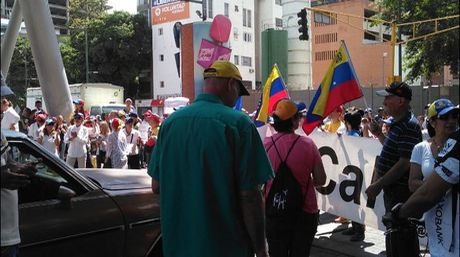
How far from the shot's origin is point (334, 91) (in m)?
6.55

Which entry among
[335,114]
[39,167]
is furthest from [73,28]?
[39,167]

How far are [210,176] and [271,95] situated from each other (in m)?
5.40

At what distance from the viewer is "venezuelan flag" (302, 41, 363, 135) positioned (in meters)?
6.46

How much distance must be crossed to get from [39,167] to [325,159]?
3876 millimetres

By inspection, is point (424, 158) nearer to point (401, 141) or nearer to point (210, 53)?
point (401, 141)

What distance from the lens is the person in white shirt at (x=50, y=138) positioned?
37.2 ft

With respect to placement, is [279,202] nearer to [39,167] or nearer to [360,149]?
[39,167]

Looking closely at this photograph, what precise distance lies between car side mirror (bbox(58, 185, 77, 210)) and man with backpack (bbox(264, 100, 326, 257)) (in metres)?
1.44

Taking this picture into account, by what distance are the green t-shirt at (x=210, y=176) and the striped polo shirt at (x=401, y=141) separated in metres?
1.76

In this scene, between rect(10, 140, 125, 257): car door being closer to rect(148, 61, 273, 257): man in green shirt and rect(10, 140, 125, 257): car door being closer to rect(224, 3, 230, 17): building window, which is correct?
rect(148, 61, 273, 257): man in green shirt

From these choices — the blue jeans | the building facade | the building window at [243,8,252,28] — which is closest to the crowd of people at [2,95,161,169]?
the blue jeans

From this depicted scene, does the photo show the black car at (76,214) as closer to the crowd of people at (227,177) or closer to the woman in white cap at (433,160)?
the crowd of people at (227,177)

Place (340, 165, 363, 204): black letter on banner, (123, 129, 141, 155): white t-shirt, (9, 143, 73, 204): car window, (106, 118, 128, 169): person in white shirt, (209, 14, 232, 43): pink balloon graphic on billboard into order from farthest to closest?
(209, 14, 232, 43): pink balloon graphic on billboard
(123, 129, 141, 155): white t-shirt
(106, 118, 128, 169): person in white shirt
(340, 165, 363, 204): black letter on banner
(9, 143, 73, 204): car window

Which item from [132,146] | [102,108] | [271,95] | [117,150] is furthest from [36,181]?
[102,108]
